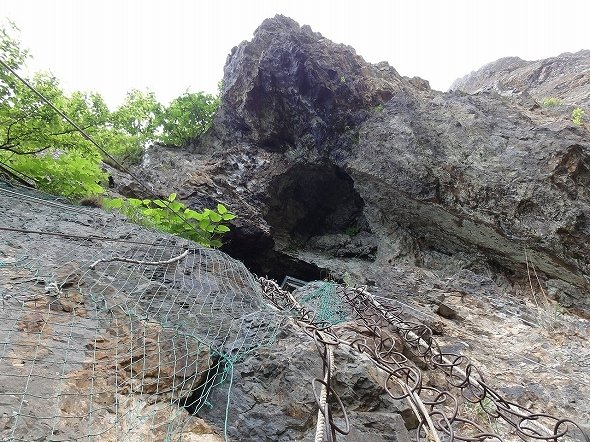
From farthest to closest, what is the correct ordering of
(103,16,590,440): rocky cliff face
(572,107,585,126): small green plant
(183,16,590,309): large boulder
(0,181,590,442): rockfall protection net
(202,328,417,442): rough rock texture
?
1. (572,107,585,126): small green plant
2. (183,16,590,309): large boulder
3. (103,16,590,440): rocky cliff face
4. (202,328,417,442): rough rock texture
5. (0,181,590,442): rockfall protection net

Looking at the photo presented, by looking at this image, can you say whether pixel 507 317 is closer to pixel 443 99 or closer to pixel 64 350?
pixel 443 99

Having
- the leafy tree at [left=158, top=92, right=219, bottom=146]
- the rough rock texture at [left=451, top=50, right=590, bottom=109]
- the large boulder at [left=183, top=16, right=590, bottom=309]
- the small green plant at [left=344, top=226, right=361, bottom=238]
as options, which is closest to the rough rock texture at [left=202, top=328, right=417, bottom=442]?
the large boulder at [left=183, top=16, right=590, bottom=309]

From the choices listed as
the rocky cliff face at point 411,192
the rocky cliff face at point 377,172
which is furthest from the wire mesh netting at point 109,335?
the rocky cliff face at point 377,172

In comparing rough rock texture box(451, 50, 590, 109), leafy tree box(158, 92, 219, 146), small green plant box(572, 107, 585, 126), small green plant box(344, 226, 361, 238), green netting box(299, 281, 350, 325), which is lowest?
green netting box(299, 281, 350, 325)

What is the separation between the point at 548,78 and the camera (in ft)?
39.1

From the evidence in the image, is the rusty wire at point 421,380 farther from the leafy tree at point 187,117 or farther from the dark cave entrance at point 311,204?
the leafy tree at point 187,117

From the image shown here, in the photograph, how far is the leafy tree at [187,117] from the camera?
1069cm

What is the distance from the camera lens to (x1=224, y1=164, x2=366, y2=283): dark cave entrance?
9320 mm

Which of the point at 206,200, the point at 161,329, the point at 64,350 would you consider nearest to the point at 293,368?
the point at 161,329

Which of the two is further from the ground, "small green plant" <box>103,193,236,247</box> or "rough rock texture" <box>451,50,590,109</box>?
"rough rock texture" <box>451,50,590,109</box>

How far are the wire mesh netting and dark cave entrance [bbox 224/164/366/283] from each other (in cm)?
525

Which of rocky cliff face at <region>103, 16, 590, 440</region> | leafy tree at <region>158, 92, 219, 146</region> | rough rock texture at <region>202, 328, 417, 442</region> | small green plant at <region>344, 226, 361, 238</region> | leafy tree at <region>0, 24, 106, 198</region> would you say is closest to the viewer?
rough rock texture at <region>202, 328, 417, 442</region>

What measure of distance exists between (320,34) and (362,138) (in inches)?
120

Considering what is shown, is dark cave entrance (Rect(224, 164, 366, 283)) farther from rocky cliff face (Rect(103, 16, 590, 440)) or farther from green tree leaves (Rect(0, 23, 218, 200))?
green tree leaves (Rect(0, 23, 218, 200))
